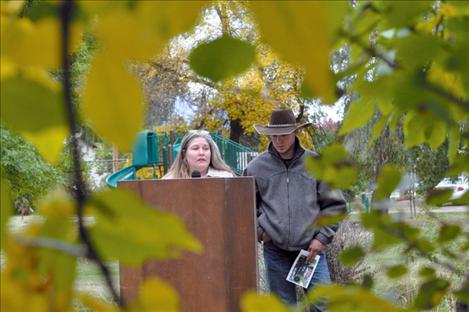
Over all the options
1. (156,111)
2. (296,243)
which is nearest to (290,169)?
(296,243)

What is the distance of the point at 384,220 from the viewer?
20.1 inches

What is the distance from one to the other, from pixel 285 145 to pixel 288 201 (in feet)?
0.89

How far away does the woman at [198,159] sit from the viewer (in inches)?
138

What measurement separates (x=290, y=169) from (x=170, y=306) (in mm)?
3266

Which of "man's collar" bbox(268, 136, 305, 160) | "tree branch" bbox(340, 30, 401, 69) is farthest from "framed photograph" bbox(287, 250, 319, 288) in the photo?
"tree branch" bbox(340, 30, 401, 69)

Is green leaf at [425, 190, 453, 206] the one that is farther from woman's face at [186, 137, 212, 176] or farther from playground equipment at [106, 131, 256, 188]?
playground equipment at [106, 131, 256, 188]

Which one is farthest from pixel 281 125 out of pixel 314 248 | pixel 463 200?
pixel 463 200

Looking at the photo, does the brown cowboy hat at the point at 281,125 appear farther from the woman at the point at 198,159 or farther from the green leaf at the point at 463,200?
the green leaf at the point at 463,200

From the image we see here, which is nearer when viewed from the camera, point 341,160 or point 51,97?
point 51,97

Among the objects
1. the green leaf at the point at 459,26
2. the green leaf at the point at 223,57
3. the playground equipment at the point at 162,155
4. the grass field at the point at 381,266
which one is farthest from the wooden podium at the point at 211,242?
the playground equipment at the point at 162,155

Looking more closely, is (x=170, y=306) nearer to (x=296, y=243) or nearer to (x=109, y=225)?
(x=109, y=225)

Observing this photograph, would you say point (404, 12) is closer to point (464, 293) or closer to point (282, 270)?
point (464, 293)

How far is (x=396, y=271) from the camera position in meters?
0.55

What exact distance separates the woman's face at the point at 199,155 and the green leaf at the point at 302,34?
3.21m
